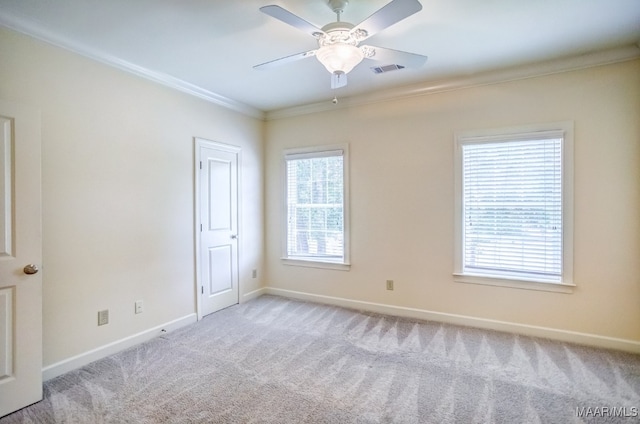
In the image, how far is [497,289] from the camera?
11.1 ft

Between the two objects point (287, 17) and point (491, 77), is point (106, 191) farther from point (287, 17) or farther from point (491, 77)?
point (491, 77)

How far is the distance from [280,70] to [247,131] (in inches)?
56.5

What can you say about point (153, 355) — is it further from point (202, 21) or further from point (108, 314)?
point (202, 21)

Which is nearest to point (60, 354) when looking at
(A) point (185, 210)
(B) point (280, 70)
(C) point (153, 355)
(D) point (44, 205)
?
(C) point (153, 355)

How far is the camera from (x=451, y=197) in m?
3.56

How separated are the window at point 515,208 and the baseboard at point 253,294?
2.68 meters

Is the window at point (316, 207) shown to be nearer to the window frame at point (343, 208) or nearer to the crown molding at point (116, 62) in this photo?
the window frame at point (343, 208)

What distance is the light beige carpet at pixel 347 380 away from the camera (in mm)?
2084

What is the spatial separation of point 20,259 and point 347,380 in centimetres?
243

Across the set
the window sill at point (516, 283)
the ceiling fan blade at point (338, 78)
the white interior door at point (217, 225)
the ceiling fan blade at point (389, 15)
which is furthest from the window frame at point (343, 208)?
the ceiling fan blade at point (389, 15)

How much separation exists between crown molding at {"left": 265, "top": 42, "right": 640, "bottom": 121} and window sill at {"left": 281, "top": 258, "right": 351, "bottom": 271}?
2.03 m

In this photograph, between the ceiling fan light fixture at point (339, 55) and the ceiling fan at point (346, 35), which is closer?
the ceiling fan at point (346, 35)

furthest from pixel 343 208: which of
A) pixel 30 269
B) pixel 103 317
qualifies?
pixel 30 269

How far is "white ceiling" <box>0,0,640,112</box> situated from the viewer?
2.21m
